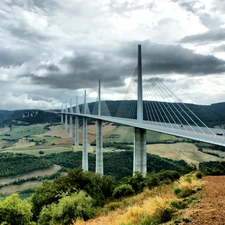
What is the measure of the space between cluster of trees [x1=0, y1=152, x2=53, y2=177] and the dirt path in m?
67.6

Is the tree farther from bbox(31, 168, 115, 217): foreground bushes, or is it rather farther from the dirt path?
the dirt path

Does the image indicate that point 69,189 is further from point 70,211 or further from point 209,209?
point 209,209

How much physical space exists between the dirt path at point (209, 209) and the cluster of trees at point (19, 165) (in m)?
67.6

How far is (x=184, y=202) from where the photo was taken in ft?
33.6

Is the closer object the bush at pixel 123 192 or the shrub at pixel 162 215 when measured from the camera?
the shrub at pixel 162 215

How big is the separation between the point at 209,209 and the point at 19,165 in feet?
244

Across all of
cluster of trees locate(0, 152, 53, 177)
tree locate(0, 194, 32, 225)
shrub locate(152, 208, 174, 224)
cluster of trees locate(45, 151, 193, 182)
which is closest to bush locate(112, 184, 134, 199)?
tree locate(0, 194, 32, 225)

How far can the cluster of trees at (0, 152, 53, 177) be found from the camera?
2789 inches

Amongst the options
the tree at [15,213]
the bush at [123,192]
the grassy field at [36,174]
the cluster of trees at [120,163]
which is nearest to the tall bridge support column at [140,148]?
the bush at [123,192]

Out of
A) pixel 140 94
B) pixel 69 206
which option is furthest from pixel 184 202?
pixel 140 94

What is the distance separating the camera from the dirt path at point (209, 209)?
8095mm

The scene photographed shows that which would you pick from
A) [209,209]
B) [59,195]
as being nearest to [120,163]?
[59,195]

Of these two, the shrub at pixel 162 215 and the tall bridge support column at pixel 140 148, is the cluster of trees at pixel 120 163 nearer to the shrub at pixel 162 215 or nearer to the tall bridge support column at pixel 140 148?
the tall bridge support column at pixel 140 148

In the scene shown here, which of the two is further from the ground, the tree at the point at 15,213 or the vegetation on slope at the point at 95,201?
the vegetation on slope at the point at 95,201
